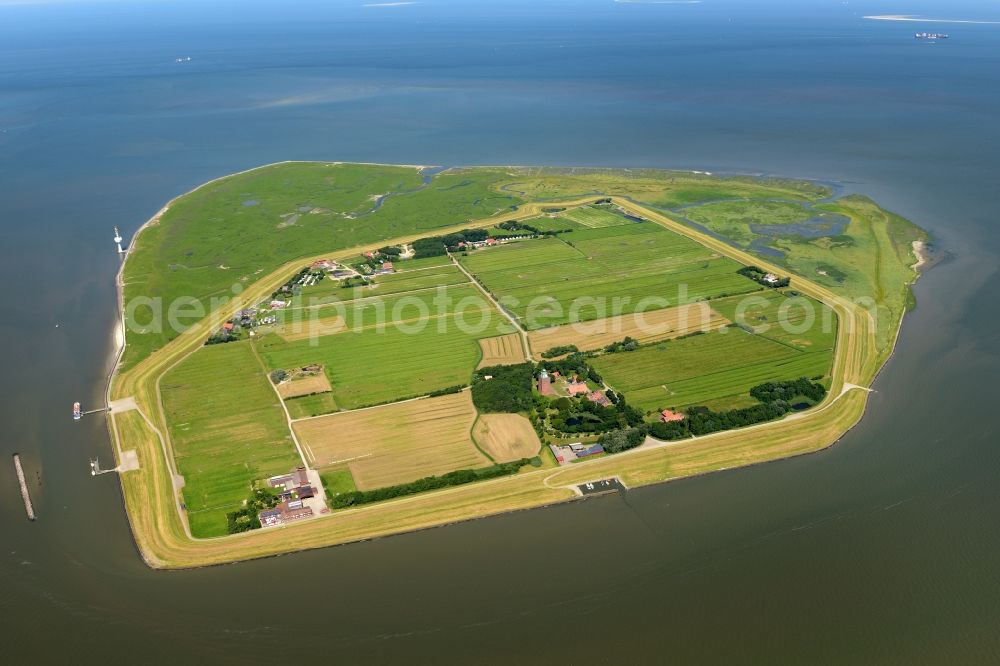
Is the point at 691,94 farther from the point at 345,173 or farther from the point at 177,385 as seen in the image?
the point at 177,385

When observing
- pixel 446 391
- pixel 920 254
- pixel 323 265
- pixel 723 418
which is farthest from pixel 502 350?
pixel 920 254

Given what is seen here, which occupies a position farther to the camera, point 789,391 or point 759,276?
point 759,276

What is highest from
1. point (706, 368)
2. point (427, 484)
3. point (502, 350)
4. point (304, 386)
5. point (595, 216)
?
point (595, 216)

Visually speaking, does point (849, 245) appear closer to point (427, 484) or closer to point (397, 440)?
point (397, 440)

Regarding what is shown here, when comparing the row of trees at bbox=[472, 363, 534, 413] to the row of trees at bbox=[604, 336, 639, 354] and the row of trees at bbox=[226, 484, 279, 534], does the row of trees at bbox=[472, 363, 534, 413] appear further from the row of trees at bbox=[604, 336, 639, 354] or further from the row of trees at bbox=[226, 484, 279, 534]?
the row of trees at bbox=[226, 484, 279, 534]

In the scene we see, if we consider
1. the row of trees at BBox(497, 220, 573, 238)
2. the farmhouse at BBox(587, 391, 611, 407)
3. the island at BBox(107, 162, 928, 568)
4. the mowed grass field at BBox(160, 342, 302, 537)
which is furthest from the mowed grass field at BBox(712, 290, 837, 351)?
the mowed grass field at BBox(160, 342, 302, 537)

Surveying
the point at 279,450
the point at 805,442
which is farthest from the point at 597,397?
the point at 279,450
